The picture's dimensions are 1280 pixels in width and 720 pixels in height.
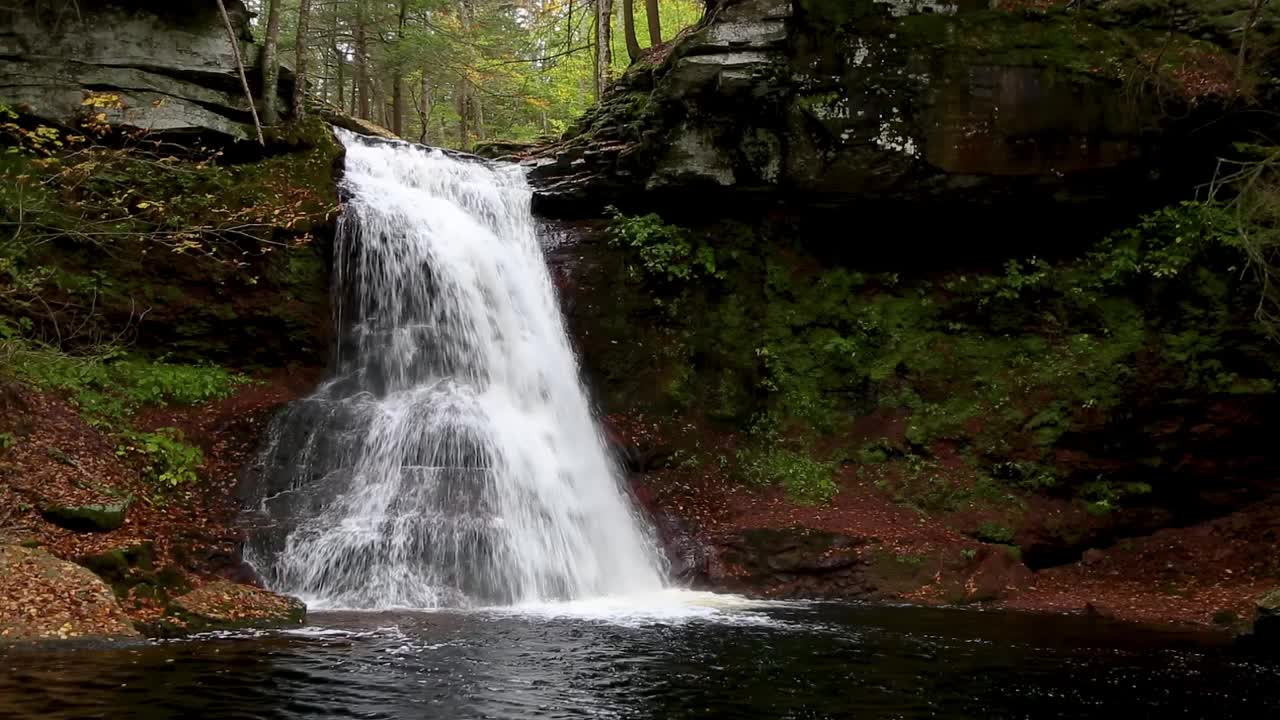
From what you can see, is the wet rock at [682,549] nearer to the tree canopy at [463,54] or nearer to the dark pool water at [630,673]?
the dark pool water at [630,673]

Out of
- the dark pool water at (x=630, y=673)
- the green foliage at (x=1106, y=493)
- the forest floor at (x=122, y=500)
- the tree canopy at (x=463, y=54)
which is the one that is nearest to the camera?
the dark pool water at (x=630, y=673)

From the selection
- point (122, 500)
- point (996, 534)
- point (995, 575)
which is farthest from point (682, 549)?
point (122, 500)

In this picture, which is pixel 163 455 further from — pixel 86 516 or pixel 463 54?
pixel 463 54

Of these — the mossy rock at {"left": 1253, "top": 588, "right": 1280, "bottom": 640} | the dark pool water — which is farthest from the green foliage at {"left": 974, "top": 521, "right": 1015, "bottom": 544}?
the mossy rock at {"left": 1253, "top": 588, "right": 1280, "bottom": 640}

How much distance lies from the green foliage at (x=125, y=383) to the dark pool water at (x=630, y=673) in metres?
4.73

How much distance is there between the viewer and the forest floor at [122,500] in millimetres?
7598

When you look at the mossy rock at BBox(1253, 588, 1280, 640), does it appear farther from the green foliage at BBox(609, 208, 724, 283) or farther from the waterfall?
the green foliage at BBox(609, 208, 724, 283)

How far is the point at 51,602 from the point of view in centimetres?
688

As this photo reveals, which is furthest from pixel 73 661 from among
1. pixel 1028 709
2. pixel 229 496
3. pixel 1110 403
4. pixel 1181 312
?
pixel 1181 312

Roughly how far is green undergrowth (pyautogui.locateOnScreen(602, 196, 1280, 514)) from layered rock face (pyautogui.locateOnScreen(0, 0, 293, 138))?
6.75 meters

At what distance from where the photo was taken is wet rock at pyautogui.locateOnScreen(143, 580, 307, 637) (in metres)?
7.32

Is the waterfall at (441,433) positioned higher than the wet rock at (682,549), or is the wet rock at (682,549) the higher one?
the waterfall at (441,433)

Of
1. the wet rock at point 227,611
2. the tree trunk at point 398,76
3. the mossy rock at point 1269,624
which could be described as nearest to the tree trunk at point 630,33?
the tree trunk at point 398,76

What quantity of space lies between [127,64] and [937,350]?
13.3 meters
